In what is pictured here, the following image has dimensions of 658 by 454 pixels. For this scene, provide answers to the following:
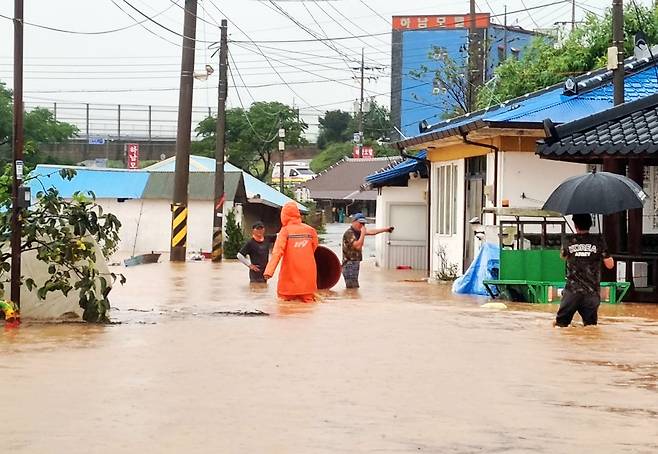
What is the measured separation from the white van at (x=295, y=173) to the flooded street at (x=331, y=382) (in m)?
68.6

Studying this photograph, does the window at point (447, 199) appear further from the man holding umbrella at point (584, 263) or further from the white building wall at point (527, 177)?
the man holding umbrella at point (584, 263)

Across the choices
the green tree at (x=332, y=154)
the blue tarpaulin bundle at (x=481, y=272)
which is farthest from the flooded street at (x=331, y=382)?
the green tree at (x=332, y=154)

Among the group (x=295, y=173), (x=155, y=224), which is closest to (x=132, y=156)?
(x=155, y=224)

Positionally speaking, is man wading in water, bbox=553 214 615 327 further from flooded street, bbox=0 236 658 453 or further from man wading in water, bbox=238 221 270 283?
man wading in water, bbox=238 221 270 283

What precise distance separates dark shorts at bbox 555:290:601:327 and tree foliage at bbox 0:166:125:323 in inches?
221

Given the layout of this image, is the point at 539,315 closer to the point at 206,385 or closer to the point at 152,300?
the point at 152,300

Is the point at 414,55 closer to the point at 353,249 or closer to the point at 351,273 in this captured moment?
the point at 351,273

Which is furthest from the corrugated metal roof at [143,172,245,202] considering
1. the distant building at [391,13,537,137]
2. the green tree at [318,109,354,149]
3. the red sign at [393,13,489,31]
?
the green tree at [318,109,354,149]

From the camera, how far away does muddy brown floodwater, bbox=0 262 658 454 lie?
758 centimetres

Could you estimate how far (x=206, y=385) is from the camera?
9.64 meters

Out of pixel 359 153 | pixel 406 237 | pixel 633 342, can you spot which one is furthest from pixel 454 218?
pixel 359 153

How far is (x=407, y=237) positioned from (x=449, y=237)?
6.38 meters

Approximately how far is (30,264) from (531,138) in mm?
10310

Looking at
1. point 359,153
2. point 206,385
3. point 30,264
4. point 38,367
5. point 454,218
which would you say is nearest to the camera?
point 206,385
